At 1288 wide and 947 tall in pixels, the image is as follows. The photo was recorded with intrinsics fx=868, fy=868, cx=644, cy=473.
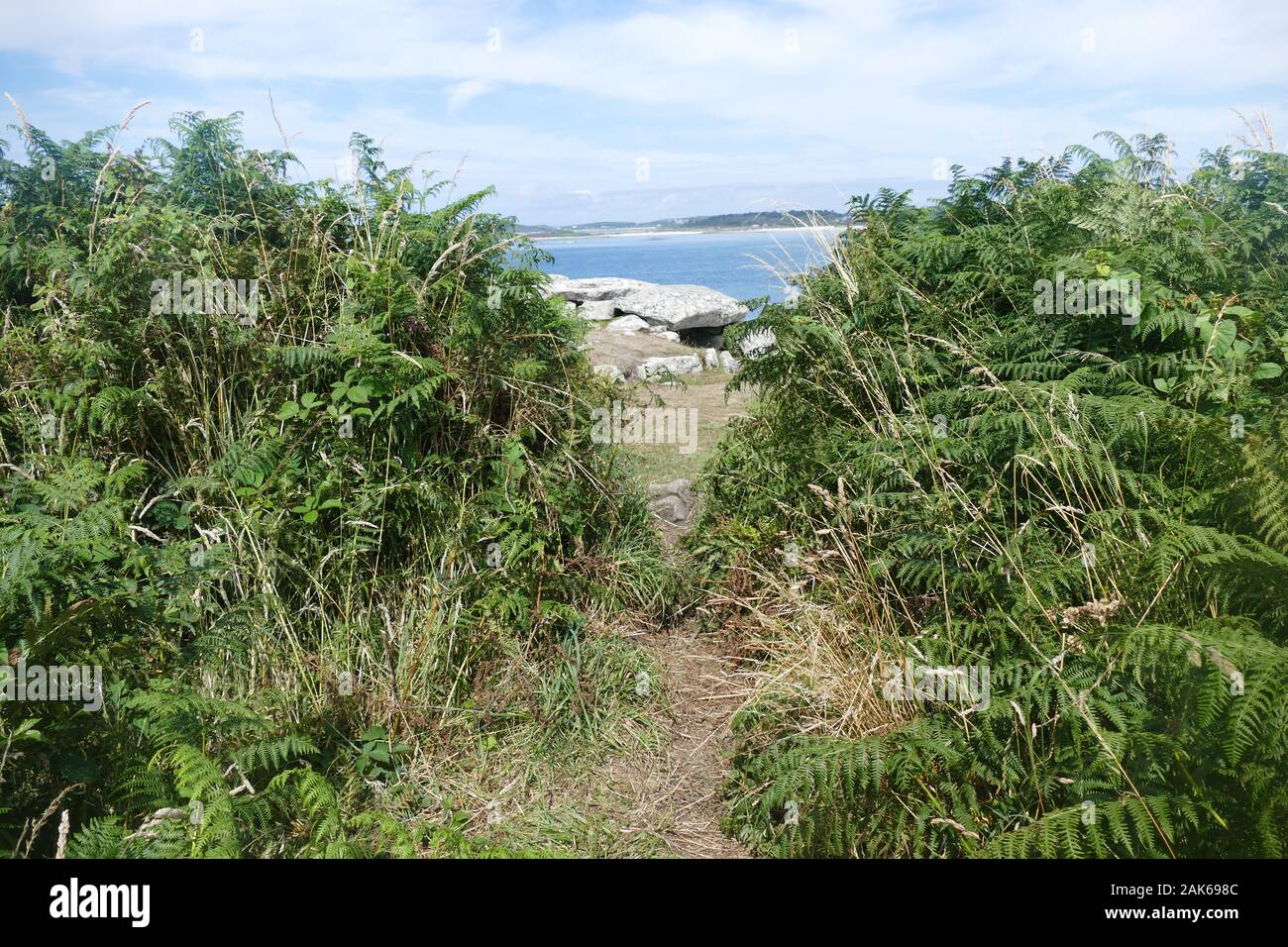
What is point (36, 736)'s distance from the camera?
2547 mm

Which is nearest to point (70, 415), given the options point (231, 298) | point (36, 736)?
point (231, 298)

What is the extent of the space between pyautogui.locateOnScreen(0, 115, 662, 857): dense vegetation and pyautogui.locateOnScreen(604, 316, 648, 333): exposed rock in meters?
10.9

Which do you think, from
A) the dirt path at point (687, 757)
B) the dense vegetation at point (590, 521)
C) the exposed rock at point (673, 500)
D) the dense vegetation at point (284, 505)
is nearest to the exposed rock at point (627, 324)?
the exposed rock at point (673, 500)

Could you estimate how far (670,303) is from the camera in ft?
59.2

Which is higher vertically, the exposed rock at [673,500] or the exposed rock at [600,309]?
the exposed rock at [600,309]

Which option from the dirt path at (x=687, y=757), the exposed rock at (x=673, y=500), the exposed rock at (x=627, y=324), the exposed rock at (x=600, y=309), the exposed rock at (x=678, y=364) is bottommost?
the dirt path at (x=687, y=757)

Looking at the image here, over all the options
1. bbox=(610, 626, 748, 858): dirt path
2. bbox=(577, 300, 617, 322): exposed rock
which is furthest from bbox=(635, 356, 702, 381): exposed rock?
bbox=(610, 626, 748, 858): dirt path

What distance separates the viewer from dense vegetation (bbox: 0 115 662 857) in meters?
2.96

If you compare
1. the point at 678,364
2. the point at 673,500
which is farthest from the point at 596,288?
the point at 673,500

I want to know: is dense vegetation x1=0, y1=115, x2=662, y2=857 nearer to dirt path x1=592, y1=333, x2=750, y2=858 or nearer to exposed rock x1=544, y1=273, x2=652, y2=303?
dirt path x1=592, y1=333, x2=750, y2=858

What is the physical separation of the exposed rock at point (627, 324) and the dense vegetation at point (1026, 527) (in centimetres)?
1055

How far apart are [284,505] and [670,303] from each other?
1445 centimetres

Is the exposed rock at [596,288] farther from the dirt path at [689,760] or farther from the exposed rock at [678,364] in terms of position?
the dirt path at [689,760]

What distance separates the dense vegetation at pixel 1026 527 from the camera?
98.5 inches
